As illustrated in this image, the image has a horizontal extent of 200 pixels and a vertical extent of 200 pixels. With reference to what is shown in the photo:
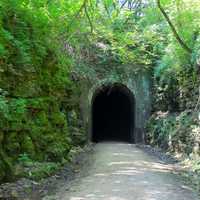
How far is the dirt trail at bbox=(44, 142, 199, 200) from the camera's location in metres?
6.53

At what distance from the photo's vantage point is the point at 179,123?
43.4 feet

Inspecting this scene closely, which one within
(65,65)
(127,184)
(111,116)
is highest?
(65,65)

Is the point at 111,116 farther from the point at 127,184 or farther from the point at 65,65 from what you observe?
the point at 127,184

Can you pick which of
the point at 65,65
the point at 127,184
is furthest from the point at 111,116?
the point at 127,184

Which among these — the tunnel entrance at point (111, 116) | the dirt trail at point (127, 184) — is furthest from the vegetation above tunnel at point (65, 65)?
the tunnel entrance at point (111, 116)

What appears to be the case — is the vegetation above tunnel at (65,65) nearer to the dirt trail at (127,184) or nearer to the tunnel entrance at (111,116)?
the dirt trail at (127,184)

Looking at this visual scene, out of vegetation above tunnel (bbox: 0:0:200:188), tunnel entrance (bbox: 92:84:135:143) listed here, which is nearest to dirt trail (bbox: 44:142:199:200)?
vegetation above tunnel (bbox: 0:0:200:188)

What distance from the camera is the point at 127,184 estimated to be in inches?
291

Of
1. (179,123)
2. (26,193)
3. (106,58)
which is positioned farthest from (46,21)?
(106,58)

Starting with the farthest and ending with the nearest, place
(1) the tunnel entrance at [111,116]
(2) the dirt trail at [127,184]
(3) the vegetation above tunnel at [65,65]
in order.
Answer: (1) the tunnel entrance at [111,116] < (3) the vegetation above tunnel at [65,65] < (2) the dirt trail at [127,184]

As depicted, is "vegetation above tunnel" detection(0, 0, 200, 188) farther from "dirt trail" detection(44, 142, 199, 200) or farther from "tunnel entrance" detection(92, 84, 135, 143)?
"tunnel entrance" detection(92, 84, 135, 143)

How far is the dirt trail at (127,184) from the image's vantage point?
21.4ft

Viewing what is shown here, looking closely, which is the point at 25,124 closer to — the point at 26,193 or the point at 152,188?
the point at 26,193

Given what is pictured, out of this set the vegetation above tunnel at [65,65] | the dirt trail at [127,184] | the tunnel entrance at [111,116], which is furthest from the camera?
the tunnel entrance at [111,116]
